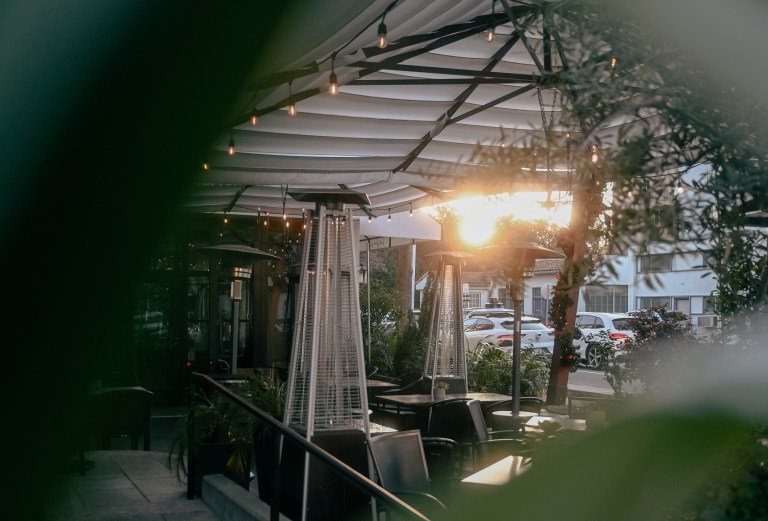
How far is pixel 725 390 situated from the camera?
9.32 ft

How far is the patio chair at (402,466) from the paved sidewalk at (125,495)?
1317 mm

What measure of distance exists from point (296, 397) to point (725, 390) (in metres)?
3.43

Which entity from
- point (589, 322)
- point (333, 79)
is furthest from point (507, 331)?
point (333, 79)

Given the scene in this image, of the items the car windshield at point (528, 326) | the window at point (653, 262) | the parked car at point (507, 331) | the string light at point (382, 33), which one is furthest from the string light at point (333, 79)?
the car windshield at point (528, 326)

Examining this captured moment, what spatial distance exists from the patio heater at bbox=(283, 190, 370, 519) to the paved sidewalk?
90 cm

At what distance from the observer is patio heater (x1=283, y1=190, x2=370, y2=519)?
536 centimetres

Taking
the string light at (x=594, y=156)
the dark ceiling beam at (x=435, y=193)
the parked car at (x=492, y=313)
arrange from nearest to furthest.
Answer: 1. the string light at (x=594, y=156)
2. the dark ceiling beam at (x=435, y=193)
3. the parked car at (x=492, y=313)

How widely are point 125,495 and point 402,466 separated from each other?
2227 mm

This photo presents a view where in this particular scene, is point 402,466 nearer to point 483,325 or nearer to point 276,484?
point 276,484

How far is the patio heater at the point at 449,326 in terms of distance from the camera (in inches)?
393

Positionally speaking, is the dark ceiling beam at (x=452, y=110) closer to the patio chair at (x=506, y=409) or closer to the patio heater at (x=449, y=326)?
the patio heater at (x=449, y=326)

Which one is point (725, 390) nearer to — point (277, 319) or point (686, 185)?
point (686, 185)

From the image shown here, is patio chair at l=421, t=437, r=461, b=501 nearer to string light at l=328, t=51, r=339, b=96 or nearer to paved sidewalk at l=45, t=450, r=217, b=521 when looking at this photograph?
paved sidewalk at l=45, t=450, r=217, b=521

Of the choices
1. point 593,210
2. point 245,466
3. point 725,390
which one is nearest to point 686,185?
point 593,210
